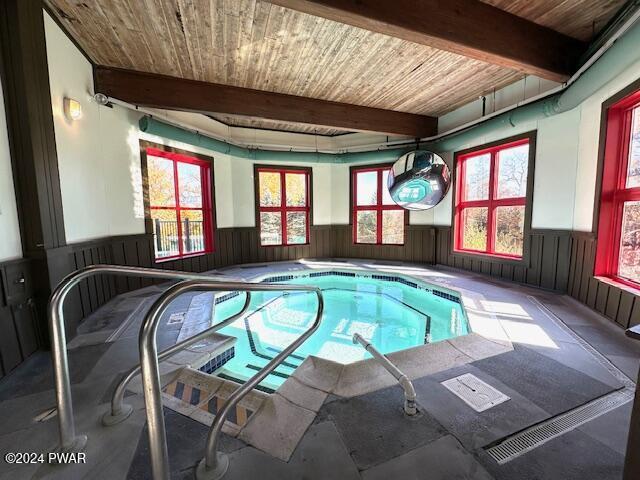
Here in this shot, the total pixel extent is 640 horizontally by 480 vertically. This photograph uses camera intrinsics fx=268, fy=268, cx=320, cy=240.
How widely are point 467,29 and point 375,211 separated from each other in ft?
13.1

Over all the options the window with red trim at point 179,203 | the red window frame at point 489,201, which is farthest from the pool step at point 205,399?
the red window frame at point 489,201

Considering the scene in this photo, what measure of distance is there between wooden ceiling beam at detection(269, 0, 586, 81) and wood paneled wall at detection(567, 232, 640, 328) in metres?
1.84

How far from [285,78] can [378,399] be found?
147 inches

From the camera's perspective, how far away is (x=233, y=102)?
3.77 meters

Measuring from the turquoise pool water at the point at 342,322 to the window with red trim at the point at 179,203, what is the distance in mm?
1484

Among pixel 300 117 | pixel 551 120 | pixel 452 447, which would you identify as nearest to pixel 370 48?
pixel 300 117

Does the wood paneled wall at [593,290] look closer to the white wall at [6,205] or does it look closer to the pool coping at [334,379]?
the pool coping at [334,379]

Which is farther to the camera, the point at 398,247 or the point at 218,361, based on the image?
the point at 398,247

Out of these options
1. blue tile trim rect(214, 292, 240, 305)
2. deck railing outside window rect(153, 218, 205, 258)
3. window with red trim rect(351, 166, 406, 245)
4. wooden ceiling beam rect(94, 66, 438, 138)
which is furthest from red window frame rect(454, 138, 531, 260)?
deck railing outside window rect(153, 218, 205, 258)

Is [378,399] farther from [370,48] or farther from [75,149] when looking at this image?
[75,149]

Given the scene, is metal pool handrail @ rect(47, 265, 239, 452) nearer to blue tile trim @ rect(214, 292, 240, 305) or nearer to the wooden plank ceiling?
the wooden plank ceiling

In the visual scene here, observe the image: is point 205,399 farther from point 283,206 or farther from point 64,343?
point 283,206

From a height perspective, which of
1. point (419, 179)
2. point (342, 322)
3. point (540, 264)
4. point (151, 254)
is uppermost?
point (419, 179)

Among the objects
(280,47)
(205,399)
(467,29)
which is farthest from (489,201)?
(205,399)
